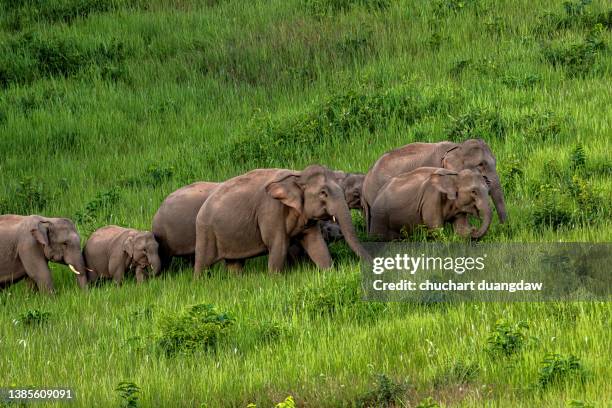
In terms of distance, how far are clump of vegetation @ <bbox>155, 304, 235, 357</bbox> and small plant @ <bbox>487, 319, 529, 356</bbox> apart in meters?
2.84

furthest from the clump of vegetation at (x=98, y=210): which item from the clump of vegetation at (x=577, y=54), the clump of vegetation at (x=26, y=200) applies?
the clump of vegetation at (x=577, y=54)

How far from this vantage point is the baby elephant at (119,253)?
57.7 feet

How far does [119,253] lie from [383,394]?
24.6 feet

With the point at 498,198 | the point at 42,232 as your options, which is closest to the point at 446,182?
the point at 498,198

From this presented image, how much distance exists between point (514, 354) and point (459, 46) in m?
13.3

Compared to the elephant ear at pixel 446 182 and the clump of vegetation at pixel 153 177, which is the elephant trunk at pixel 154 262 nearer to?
the elephant ear at pixel 446 182

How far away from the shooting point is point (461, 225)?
53.2 feet

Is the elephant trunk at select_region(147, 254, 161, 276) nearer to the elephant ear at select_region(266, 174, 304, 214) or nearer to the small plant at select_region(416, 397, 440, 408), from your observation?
the elephant ear at select_region(266, 174, 304, 214)

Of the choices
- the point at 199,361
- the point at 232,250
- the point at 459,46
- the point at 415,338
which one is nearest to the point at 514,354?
the point at 415,338

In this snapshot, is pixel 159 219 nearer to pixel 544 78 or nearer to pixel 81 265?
pixel 81 265

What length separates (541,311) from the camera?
41.3 ft

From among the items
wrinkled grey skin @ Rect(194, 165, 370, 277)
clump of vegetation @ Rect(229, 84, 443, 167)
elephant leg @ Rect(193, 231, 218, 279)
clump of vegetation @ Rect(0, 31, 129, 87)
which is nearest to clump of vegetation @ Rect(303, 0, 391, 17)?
clump of vegetation @ Rect(0, 31, 129, 87)

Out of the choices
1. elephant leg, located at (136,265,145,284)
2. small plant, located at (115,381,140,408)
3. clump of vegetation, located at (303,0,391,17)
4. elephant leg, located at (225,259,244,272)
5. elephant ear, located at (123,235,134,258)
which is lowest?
elephant leg, located at (136,265,145,284)

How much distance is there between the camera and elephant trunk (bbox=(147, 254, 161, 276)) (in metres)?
17.6
